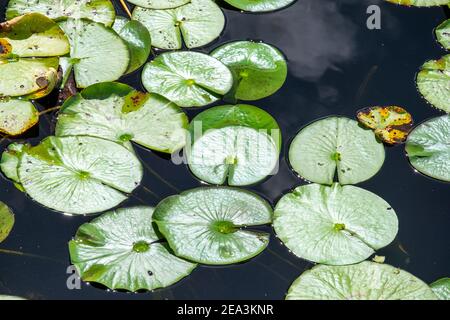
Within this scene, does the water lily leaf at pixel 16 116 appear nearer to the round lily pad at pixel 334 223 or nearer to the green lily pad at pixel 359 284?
the round lily pad at pixel 334 223

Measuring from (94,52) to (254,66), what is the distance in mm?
769

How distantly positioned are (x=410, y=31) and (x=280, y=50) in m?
0.74

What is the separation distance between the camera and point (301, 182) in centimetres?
257

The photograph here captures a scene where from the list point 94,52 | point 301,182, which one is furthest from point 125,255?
point 94,52

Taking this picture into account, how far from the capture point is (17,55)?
2900 millimetres

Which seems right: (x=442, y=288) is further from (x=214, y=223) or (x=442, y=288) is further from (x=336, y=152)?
(x=214, y=223)

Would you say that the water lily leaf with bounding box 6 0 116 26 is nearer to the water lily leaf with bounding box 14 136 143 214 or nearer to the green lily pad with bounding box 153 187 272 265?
the water lily leaf with bounding box 14 136 143 214

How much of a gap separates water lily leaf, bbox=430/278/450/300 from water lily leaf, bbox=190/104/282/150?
837 millimetres

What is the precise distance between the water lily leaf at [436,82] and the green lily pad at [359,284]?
99 centimetres

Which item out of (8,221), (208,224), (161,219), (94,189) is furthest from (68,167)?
(208,224)

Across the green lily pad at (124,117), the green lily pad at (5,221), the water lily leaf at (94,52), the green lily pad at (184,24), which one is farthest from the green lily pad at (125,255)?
the green lily pad at (184,24)
